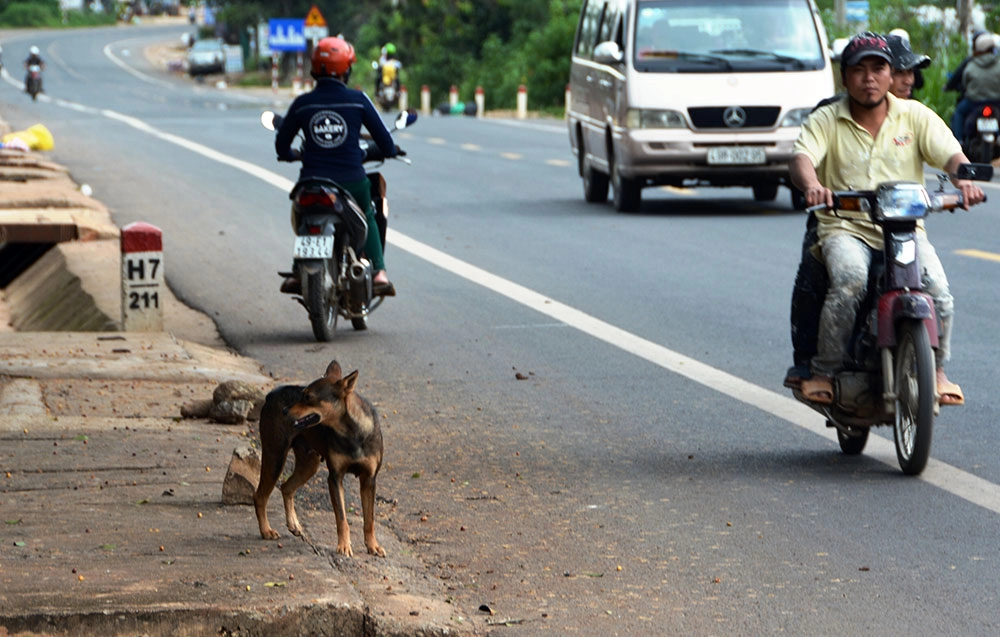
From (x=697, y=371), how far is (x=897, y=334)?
2.61m

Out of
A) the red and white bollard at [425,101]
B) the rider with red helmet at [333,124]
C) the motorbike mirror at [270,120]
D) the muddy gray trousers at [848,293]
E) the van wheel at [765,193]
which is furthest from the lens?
the red and white bollard at [425,101]

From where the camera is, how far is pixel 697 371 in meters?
9.13

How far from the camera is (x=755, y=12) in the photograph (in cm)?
1842

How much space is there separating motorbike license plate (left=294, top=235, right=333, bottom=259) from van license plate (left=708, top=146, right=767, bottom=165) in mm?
8555

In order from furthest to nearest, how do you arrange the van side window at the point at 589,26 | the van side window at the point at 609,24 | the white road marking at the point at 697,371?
the van side window at the point at 589,26, the van side window at the point at 609,24, the white road marking at the point at 697,371

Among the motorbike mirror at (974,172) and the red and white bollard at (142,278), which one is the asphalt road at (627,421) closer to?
the red and white bollard at (142,278)

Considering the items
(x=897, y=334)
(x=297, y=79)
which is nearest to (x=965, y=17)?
(x=897, y=334)

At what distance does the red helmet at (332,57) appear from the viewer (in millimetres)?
10031

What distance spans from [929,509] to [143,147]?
24.4 meters

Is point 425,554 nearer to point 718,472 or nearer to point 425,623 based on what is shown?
point 425,623

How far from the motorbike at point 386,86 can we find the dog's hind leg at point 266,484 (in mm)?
50549

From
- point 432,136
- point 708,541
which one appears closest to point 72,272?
point 708,541

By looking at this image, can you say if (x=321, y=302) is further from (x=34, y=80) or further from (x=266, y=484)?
(x=34, y=80)

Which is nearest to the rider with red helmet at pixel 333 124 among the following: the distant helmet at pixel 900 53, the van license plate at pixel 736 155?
the distant helmet at pixel 900 53
